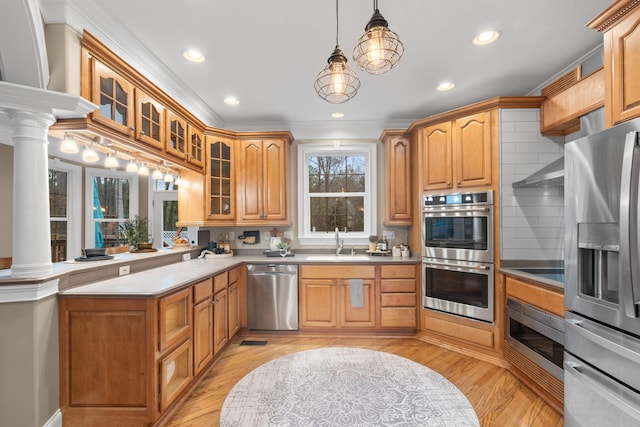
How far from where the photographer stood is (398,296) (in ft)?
11.3

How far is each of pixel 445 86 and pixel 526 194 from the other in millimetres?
1377

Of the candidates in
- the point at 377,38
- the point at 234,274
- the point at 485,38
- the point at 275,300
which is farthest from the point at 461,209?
the point at 234,274

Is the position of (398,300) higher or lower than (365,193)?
lower

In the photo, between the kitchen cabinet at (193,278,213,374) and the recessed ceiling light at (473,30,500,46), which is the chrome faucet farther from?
the recessed ceiling light at (473,30,500,46)

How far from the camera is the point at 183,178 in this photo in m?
3.67

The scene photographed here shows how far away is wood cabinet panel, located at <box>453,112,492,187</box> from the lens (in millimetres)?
2916

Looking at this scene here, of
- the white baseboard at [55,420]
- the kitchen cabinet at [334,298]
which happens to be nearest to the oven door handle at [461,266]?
the kitchen cabinet at [334,298]

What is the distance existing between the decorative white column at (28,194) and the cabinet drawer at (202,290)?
37.1 inches

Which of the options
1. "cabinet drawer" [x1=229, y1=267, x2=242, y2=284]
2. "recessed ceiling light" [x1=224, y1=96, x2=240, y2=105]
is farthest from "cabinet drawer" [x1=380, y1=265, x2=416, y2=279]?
"recessed ceiling light" [x1=224, y1=96, x2=240, y2=105]

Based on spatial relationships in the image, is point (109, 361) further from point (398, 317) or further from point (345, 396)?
point (398, 317)

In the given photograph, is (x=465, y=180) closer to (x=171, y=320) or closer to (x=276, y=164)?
(x=276, y=164)

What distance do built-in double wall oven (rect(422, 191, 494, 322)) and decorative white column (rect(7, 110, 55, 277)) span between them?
11.0ft

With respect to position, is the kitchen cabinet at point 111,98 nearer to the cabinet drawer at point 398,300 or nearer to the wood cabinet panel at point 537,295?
the cabinet drawer at point 398,300

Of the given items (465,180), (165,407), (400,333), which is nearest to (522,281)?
(465,180)
